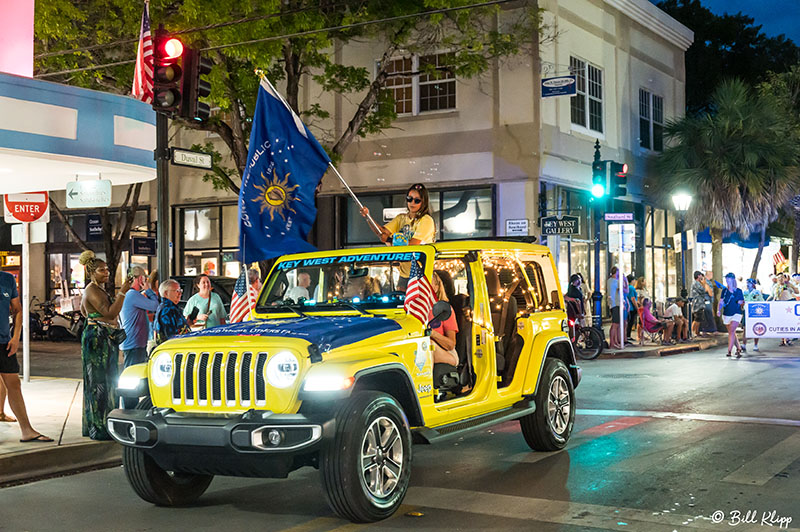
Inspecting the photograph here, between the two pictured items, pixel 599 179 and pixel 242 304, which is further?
pixel 599 179

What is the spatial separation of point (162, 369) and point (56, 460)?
2.91 metres

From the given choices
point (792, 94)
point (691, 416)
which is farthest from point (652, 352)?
point (792, 94)

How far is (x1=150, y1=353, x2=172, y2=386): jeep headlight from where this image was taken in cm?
690

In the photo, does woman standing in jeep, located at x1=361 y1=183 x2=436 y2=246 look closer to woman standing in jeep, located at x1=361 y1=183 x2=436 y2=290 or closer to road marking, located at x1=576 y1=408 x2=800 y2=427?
woman standing in jeep, located at x1=361 y1=183 x2=436 y2=290

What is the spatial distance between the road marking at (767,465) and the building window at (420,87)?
17.2 metres

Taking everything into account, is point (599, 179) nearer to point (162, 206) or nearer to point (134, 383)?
point (162, 206)

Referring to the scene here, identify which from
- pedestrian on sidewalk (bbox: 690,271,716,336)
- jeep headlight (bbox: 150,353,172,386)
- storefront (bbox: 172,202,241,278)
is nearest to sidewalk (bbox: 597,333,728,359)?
pedestrian on sidewalk (bbox: 690,271,716,336)

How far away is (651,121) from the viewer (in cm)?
3177

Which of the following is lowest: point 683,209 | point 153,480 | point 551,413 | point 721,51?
point 153,480

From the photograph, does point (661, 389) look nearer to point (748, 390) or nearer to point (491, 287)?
point (748, 390)

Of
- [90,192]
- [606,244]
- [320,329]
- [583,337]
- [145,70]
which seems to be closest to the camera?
[320,329]

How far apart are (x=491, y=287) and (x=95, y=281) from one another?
179 inches

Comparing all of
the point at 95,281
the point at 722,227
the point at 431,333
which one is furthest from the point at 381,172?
the point at 431,333

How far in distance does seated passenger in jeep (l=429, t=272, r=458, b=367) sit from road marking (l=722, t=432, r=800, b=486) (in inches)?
100
